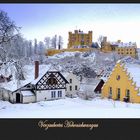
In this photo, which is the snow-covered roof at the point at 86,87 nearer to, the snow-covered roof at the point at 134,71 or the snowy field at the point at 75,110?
the snowy field at the point at 75,110

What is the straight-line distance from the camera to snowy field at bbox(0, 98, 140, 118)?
9164 millimetres

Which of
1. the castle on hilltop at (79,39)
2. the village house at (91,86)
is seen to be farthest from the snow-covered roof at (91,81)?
the castle on hilltop at (79,39)

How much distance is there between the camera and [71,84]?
14.3 m

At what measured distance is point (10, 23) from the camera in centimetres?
1047

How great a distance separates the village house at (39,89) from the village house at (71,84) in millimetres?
177

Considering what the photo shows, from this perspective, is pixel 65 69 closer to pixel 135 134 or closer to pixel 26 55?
pixel 26 55

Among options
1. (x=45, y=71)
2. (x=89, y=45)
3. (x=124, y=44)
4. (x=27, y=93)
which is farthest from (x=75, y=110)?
(x=45, y=71)

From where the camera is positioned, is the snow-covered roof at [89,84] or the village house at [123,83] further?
the snow-covered roof at [89,84]

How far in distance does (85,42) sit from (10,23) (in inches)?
139

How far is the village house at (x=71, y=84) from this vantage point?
45.4ft

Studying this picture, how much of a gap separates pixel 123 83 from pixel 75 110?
11.1 ft

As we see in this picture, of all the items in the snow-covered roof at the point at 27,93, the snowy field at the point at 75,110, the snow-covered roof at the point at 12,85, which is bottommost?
the snowy field at the point at 75,110

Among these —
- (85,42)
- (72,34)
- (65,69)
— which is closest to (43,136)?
(72,34)

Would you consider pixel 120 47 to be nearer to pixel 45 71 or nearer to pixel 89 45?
pixel 89 45
